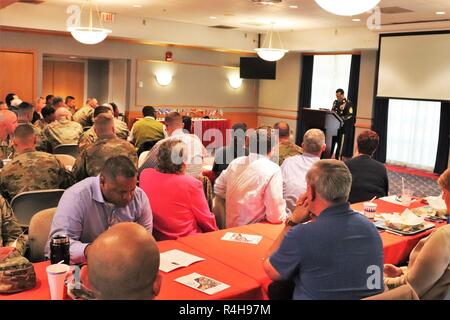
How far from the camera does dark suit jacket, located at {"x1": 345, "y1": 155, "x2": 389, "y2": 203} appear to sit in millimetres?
4570

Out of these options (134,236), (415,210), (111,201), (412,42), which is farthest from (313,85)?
(134,236)

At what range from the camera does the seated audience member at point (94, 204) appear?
8.41 ft

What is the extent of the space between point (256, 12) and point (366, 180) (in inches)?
244

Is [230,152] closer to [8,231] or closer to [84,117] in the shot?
[8,231]

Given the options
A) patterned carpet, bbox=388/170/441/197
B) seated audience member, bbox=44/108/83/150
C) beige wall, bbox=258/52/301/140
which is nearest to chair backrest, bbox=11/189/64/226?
seated audience member, bbox=44/108/83/150

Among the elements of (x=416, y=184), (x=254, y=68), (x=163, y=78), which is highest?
(x=254, y=68)

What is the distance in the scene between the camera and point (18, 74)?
36.5 ft

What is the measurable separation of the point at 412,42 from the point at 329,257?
9.11 meters

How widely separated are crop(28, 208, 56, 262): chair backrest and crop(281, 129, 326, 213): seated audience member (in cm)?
211

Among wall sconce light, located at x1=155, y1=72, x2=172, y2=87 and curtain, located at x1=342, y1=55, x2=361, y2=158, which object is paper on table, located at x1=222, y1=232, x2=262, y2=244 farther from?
wall sconce light, located at x1=155, y1=72, x2=172, y2=87

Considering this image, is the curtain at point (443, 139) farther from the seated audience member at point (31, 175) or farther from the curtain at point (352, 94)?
the seated audience member at point (31, 175)

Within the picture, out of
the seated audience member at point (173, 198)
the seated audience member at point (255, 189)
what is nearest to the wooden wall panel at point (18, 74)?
the seated audience member at point (255, 189)

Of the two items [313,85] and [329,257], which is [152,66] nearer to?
[313,85]

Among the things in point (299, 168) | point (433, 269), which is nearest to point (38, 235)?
point (433, 269)
